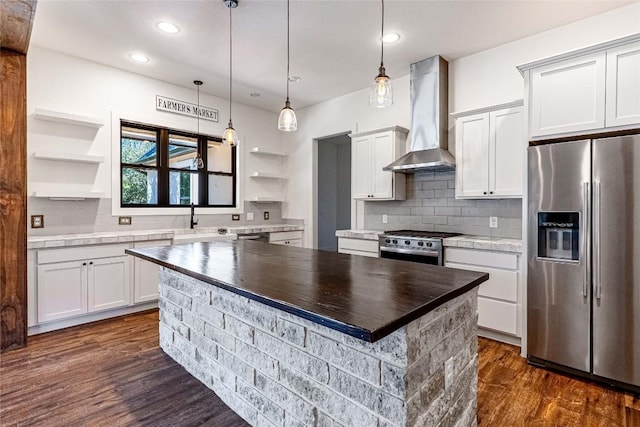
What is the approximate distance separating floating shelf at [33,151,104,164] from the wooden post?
49cm

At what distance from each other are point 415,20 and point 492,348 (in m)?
3.01

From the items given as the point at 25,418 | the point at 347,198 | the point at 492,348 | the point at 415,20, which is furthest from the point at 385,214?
the point at 25,418

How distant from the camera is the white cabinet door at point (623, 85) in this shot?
7.44ft

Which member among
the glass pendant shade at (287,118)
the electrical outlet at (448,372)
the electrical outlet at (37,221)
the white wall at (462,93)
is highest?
the white wall at (462,93)

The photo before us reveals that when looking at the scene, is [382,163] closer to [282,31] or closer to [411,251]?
[411,251]

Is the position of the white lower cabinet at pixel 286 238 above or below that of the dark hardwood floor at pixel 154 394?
above

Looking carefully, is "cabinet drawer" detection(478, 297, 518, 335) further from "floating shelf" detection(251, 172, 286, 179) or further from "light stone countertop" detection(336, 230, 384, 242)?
"floating shelf" detection(251, 172, 286, 179)

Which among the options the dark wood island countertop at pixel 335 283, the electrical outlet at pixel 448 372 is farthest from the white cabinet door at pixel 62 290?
the electrical outlet at pixel 448 372

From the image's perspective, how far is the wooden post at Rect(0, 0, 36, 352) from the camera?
2.80 m

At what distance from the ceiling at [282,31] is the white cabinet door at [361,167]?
840mm

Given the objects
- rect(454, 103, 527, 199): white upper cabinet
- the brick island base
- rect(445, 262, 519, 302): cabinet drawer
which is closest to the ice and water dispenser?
rect(445, 262, 519, 302): cabinet drawer

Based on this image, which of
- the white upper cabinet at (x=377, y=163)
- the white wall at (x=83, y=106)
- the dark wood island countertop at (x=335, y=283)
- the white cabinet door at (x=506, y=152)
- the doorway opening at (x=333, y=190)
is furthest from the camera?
the doorway opening at (x=333, y=190)

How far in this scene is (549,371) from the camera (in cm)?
256

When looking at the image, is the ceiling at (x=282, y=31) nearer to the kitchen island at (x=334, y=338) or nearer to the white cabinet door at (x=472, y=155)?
the white cabinet door at (x=472, y=155)
